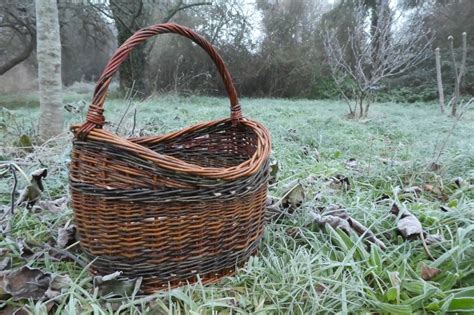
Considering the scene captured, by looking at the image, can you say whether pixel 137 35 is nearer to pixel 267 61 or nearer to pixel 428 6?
pixel 267 61

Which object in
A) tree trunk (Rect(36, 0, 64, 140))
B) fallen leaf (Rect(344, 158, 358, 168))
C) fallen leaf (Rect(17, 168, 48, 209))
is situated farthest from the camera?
tree trunk (Rect(36, 0, 64, 140))

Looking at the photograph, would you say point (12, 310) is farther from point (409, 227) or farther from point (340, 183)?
point (340, 183)

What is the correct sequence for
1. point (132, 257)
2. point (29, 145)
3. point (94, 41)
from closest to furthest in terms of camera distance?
1. point (132, 257)
2. point (29, 145)
3. point (94, 41)

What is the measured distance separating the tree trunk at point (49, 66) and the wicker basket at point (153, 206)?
1765mm

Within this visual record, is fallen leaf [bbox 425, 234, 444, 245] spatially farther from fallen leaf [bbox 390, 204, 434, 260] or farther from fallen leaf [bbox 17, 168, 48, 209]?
fallen leaf [bbox 17, 168, 48, 209]

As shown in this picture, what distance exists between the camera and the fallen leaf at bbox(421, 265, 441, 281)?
2.63 ft

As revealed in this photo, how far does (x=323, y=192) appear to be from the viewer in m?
1.36

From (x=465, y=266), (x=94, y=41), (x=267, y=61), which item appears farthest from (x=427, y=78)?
(x=465, y=266)

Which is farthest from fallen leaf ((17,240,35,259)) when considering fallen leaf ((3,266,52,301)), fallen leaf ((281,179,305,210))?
fallen leaf ((281,179,305,210))

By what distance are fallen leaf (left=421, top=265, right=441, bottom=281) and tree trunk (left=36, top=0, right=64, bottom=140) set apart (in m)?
2.29

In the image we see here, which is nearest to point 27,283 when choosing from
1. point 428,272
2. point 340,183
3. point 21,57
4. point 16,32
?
point 428,272

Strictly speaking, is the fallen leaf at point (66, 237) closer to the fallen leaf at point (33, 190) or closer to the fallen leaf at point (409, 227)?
the fallen leaf at point (33, 190)

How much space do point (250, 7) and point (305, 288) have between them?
10098 mm

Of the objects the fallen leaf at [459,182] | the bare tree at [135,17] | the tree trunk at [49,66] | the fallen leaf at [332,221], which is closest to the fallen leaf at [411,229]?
the fallen leaf at [332,221]
